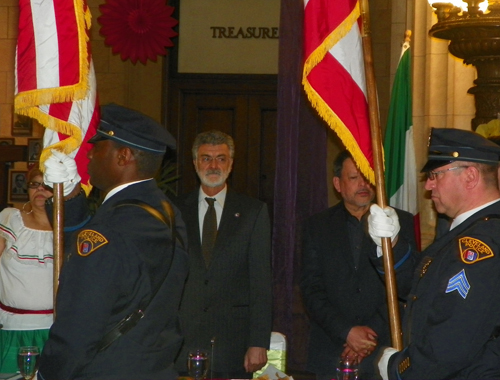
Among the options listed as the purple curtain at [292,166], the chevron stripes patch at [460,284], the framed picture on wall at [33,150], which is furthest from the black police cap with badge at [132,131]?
the framed picture on wall at [33,150]

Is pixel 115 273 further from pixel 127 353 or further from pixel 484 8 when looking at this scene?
pixel 484 8

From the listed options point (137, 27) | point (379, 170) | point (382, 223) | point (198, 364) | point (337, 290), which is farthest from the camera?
point (137, 27)

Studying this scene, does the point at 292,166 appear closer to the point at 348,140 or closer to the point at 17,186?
the point at 348,140

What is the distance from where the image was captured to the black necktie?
4160mm

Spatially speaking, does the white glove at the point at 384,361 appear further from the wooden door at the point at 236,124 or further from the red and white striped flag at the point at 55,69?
the wooden door at the point at 236,124

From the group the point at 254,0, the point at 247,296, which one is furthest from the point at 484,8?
the point at 254,0

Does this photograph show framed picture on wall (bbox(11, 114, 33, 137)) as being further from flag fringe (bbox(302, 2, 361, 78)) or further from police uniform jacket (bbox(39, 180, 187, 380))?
police uniform jacket (bbox(39, 180, 187, 380))

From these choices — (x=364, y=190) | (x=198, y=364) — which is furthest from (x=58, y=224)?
(x=364, y=190)

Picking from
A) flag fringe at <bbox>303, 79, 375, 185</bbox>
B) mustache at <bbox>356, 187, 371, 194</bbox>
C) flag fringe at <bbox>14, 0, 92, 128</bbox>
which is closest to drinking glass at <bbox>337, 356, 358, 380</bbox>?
flag fringe at <bbox>303, 79, 375, 185</bbox>

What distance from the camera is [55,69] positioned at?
3.40 metres

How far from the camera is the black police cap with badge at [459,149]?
2787 millimetres

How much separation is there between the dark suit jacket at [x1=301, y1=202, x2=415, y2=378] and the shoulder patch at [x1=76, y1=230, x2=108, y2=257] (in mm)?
1675

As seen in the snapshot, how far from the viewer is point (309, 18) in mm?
3406

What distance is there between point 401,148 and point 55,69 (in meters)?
2.66
